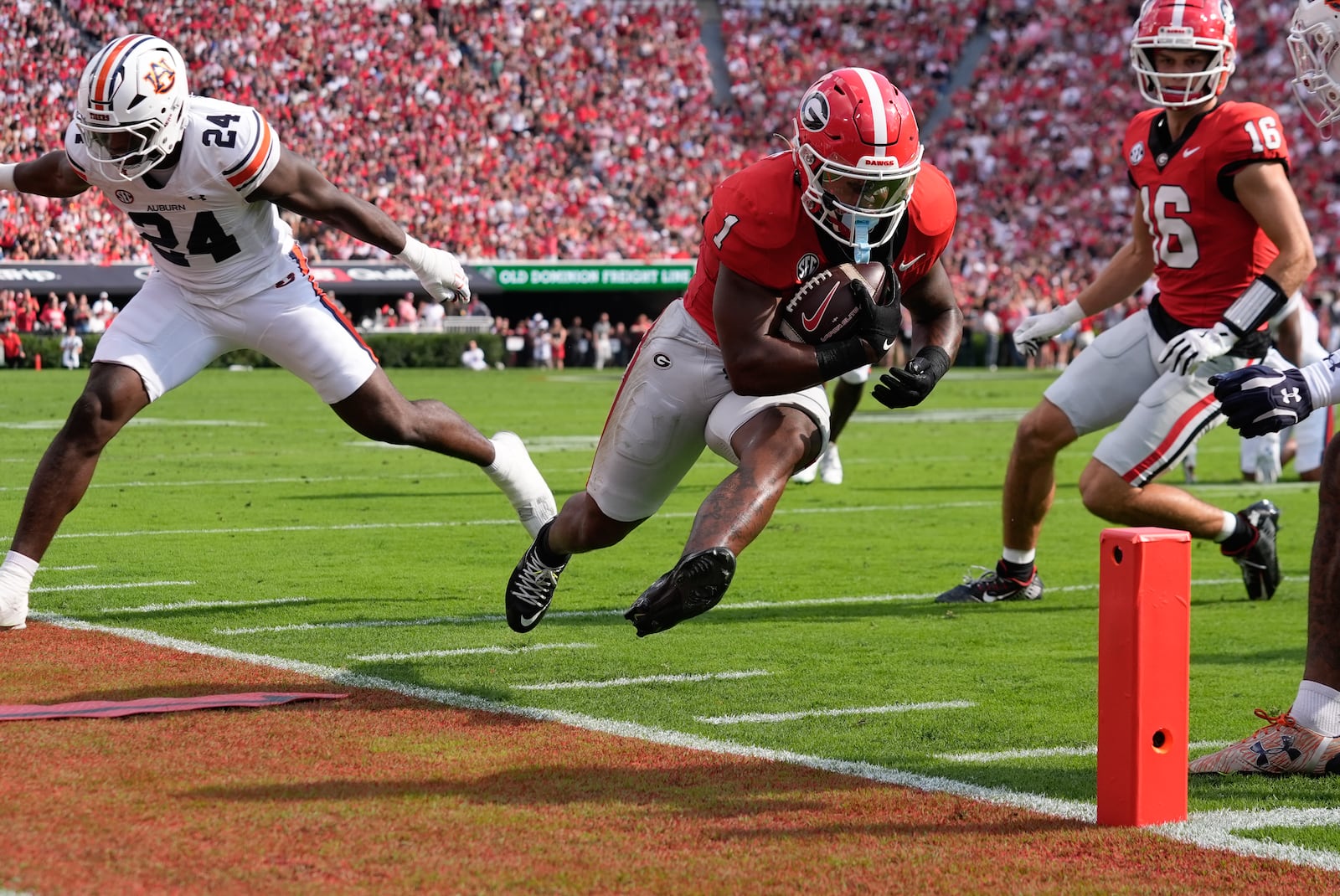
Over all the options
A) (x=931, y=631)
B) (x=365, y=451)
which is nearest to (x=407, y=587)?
(x=931, y=631)

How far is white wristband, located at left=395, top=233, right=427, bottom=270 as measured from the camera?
570 cm

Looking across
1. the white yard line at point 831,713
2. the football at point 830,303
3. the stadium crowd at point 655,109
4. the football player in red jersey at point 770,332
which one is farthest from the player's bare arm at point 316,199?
the stadium crowd at point 655,109

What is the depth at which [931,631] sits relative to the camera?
19.1 feet

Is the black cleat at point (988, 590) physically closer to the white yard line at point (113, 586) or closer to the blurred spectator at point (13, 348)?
the white yard line at point (113, 586)

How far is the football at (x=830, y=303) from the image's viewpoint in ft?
14.0

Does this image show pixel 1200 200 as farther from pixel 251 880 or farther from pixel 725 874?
pixel 251 880

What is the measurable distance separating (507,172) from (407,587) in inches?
982

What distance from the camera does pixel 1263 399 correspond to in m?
3.64

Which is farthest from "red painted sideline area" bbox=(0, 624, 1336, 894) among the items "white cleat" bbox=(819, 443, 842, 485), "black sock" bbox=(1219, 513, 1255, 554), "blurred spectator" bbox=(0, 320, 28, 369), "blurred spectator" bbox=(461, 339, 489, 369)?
"blurred spectator" bbox=(461, 339, 489, 369)

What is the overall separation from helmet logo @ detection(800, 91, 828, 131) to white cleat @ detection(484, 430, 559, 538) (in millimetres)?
2187

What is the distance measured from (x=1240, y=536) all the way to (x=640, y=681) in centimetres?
288

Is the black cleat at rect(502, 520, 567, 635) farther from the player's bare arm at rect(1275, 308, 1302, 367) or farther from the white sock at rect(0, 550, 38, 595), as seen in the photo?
the player's bare arm at rect(1275, 308, 1302, 367)

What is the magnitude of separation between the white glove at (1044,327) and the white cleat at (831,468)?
437 centimetres

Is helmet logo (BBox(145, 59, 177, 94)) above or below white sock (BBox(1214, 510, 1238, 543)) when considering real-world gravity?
above
